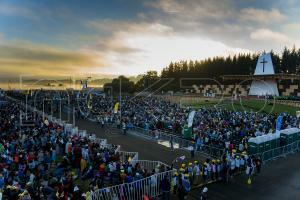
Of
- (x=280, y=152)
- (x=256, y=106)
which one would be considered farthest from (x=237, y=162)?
(x=256, y=106)

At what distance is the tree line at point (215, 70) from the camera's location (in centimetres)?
10588

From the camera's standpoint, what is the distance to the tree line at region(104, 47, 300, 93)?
105875 millimetres

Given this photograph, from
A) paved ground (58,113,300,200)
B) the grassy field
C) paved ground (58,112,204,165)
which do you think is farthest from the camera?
the grassy field

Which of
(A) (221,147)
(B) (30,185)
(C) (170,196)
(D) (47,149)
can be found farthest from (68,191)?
(A) (221,147)

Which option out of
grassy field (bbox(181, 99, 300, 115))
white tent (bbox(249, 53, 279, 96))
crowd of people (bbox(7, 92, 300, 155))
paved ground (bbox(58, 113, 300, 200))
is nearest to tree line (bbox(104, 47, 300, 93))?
white tent (bbox(249, 53, 279, 96))

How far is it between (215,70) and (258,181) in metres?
105

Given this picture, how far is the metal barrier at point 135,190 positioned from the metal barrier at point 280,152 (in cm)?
1009

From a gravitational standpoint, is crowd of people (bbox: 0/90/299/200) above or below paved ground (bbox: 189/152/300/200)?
above

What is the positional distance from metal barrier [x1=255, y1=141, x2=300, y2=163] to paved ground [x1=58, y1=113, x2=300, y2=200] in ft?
1.73

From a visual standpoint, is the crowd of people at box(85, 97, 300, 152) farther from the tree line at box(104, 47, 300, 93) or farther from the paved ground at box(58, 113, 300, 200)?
the tree line at box(104, 47, 300, 93)

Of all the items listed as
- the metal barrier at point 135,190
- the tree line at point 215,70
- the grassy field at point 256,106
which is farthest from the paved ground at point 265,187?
the tree line at point 215,70

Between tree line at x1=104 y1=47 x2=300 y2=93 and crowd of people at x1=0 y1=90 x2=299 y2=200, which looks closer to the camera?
crowd of people at x1=0 y1=90 x2=299 y2=200

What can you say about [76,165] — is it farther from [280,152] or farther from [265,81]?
[265,81]

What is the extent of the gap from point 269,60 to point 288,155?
59.7m
